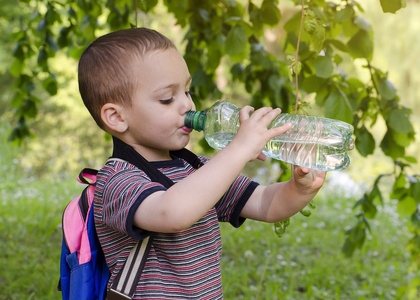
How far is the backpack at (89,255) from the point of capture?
4.14ft

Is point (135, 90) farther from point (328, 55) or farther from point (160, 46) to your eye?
point (328, 55)

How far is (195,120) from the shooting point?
51.0 inches

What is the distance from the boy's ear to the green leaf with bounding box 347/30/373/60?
1183mm

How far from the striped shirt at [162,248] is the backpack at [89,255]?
0.10ft

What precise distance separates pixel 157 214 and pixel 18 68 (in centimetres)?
Answer: 264

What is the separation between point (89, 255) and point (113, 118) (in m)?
0.36

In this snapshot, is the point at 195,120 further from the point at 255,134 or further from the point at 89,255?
the point at 89,255

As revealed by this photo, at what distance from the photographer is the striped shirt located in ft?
4.03

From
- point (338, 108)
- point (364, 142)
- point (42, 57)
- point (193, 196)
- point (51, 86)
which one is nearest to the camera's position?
point (193, 196)

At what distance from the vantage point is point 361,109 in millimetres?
2424

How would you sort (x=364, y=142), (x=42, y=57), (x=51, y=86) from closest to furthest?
1. (x=364, y=142)
2. (x=42, y=57)
3. (x=51, y=86)

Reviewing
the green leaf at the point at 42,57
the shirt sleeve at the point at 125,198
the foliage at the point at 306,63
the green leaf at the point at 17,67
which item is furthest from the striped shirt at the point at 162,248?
the green leaf at the point at 17,67

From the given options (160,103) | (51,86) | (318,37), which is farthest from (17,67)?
(318,37)

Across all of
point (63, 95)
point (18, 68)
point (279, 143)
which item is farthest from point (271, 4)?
point (63, 95)
